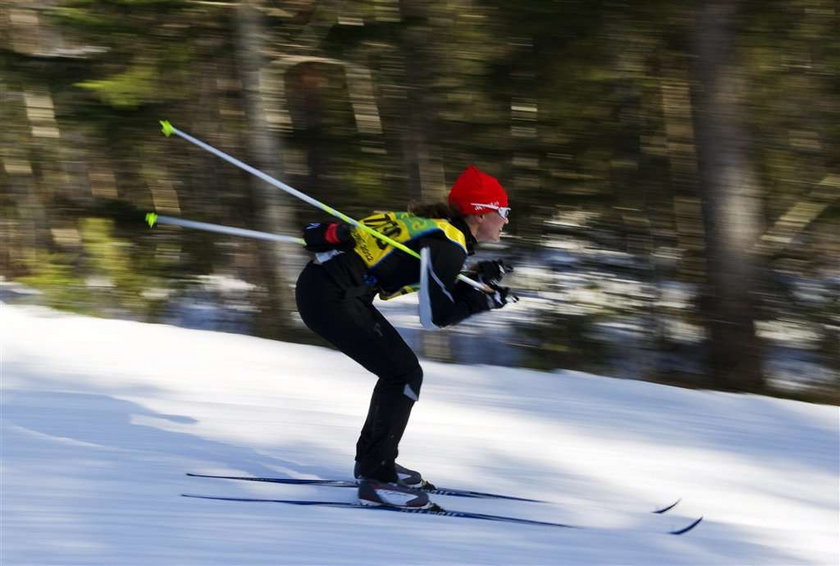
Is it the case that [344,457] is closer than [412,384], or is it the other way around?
[412,384]

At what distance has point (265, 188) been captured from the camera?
9297 millimetres

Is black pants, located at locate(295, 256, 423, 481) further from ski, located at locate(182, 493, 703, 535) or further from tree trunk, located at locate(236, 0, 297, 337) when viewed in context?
tree trunk, located at locate(236, 0, 297, 337)

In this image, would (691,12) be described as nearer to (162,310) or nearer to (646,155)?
(646,155)

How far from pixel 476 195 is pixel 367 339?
760 millimetres

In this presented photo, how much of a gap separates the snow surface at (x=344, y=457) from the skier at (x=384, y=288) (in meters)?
0.34

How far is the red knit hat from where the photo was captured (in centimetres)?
418

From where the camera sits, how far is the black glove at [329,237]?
4152 millimetres

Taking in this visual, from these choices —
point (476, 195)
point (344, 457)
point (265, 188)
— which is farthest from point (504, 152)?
point (476, 195)

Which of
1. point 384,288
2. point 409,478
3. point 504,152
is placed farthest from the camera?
point 504,152

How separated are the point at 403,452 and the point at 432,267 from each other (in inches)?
66.0

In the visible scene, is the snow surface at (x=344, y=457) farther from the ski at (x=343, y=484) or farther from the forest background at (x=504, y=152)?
the forest background at (x=504, y=152)

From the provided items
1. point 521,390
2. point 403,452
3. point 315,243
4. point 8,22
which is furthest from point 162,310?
point 315,243

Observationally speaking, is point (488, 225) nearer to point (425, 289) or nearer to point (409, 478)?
point (425, 289)

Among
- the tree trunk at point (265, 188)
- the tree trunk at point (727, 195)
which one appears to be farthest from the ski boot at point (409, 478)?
the tree trunk at point (265, 188)
